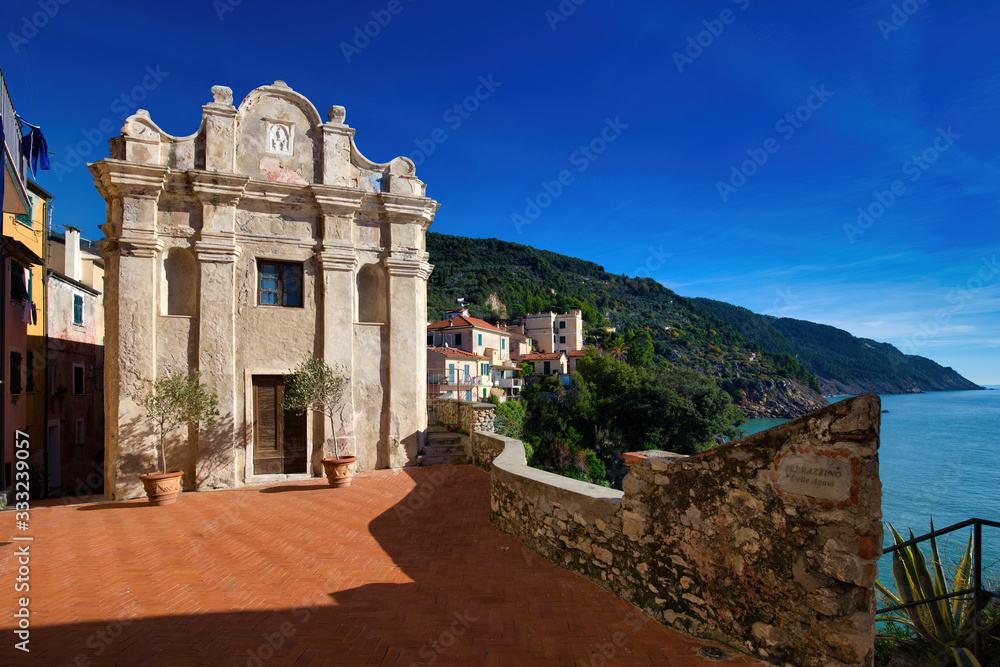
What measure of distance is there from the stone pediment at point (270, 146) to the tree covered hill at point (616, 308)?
2035 inches

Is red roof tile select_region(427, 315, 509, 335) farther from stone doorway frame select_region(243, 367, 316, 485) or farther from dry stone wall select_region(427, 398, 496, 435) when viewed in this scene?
stone doorway frame select_region(243, 367, 316, 485)

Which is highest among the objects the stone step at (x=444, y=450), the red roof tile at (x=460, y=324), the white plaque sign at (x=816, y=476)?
the red roof tile at (x=460, y=324)

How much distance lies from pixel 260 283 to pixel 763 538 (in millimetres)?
10659

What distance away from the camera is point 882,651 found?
14.4ft

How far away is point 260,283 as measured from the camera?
35.4 feet

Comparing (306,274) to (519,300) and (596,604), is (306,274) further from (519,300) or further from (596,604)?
(519,300)

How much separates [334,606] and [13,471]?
1403 centimetres

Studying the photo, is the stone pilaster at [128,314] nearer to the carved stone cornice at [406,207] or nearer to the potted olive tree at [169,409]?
the potted olive tree at [169,409]

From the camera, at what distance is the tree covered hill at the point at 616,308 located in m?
70.8

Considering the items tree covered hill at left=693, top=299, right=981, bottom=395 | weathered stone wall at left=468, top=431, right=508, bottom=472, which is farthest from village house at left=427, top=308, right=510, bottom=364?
tree covered hill at left=693, top=299, right=981, bottom=395

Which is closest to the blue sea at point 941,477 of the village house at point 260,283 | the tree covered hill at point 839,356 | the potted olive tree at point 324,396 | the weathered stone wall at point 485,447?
the weathered stone wall at point 485,447

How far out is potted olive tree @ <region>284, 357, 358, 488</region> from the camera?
32.0 ft

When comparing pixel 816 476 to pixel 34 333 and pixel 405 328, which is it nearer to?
pixel 405 328

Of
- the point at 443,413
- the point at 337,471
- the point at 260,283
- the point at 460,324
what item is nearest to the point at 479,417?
the point at 443,413
